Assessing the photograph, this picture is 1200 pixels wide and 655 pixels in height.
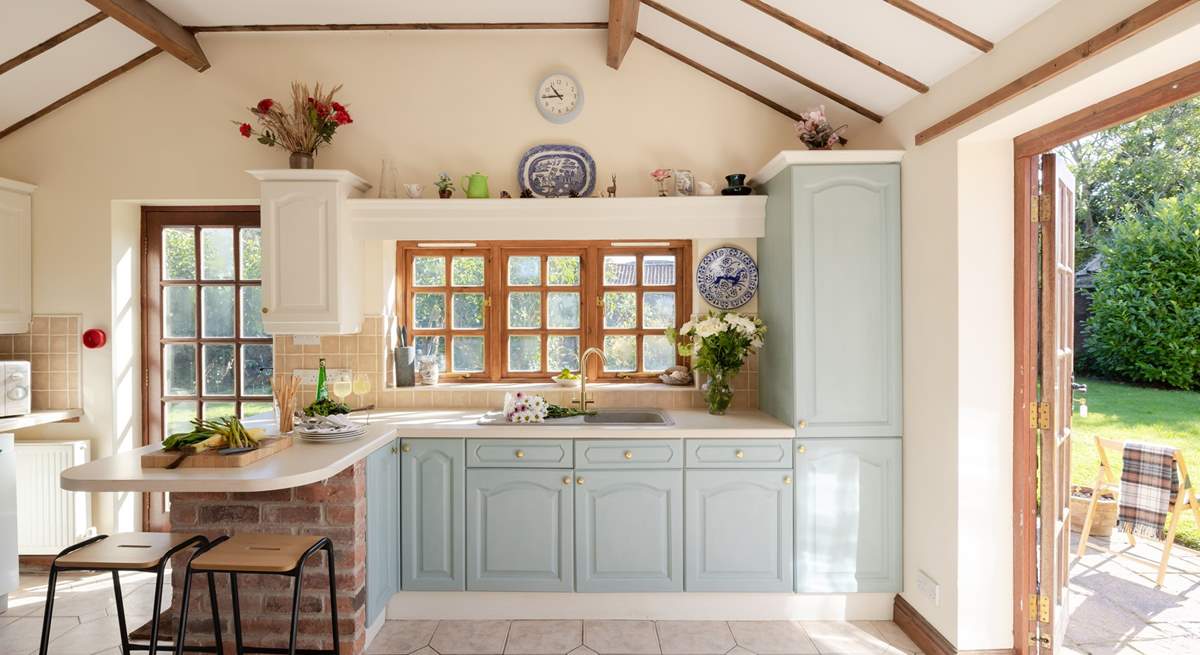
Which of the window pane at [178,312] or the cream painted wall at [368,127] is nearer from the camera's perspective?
the cream painted wall at [368,127]

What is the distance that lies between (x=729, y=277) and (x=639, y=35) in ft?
4.73

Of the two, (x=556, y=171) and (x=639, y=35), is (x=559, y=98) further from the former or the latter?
(x=639, y=35)

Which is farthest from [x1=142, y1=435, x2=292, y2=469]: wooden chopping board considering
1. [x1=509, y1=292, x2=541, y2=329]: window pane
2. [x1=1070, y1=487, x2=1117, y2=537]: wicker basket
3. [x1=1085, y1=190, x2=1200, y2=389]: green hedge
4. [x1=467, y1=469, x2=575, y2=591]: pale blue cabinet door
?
[x1=1070, y1=487, x2=1117, y2=537]: wicker basket

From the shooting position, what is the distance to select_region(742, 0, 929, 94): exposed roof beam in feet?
8.56

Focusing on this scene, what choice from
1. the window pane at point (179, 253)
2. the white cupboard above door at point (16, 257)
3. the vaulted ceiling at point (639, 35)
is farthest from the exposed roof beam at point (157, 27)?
the white cupboard above door at point (16, 257)

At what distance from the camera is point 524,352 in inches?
144

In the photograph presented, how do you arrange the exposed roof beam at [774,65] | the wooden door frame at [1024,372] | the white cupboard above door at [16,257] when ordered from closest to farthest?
the wooden door frame at [1024,372] → the exposed roof beam at [774,65] → the white cupboard above door at [16,257]

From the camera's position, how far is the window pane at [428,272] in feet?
11.9

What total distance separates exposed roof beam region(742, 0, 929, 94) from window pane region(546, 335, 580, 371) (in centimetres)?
197

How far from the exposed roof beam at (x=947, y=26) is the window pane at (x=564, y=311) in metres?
2.15

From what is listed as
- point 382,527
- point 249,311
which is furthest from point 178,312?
point 382,527

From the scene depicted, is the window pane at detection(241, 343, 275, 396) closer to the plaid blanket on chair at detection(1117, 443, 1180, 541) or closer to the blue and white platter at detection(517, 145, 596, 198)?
the blue and white platter at detection(517, 145, 596, 198)

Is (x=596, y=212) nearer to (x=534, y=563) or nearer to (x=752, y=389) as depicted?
(x=752, y=389)

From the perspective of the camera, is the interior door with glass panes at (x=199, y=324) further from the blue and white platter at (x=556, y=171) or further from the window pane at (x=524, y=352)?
the blue and white platter at (x=556, y=171)
